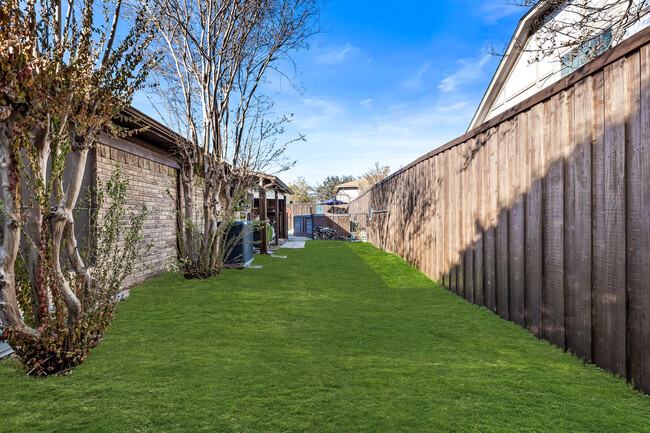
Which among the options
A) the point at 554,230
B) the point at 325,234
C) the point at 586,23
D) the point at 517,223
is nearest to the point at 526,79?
the point at 586,23

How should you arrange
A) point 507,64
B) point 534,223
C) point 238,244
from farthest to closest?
point 507,64 < point 238,244 < point 534,223

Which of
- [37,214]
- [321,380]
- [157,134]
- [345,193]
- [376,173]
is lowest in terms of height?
[321,380]

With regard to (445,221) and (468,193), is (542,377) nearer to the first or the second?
(468,193)

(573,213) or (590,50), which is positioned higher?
(590,50)

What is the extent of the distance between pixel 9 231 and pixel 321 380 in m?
2.31

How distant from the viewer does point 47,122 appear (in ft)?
7.10

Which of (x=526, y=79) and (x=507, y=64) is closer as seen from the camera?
(x=526, y=79)

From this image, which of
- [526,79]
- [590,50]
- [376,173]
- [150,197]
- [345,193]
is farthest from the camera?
[345,193]

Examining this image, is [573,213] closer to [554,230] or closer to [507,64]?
[554,230]

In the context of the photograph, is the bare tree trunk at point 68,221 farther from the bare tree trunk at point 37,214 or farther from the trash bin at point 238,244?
the trash bin at point 238,244

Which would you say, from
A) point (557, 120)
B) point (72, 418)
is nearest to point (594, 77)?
point (557, 120)

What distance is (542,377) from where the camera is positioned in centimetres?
222

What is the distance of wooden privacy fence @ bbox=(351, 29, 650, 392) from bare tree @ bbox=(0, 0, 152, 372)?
11.7ft

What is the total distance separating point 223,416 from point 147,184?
5438mm
